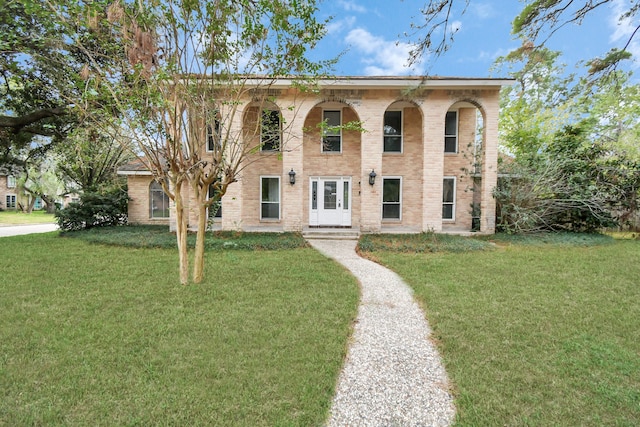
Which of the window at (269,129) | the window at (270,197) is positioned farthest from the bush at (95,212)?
the window at (269,129)

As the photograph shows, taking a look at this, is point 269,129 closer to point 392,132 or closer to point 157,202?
point 392,132

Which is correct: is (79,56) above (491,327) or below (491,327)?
above

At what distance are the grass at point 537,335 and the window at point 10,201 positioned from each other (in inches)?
2028

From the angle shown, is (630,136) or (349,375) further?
(630,136)

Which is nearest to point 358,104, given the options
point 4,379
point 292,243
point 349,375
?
point 292,243

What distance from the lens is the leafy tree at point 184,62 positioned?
14.2 ft

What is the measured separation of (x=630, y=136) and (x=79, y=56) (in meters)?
27.0

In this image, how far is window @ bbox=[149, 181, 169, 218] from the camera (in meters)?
14.8

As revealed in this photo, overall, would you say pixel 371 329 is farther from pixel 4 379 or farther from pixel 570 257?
pixel 570 257

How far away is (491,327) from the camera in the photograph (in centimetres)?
373

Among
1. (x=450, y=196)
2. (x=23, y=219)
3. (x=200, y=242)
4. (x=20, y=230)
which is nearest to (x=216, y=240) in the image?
(x=200, y=242)

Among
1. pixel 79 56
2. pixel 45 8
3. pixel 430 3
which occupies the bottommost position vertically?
pixel 430 3

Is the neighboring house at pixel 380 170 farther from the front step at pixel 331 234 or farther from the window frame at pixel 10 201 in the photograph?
the window frame at pixel 10 201

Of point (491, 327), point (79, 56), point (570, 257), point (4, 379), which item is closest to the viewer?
point (4, 379)
